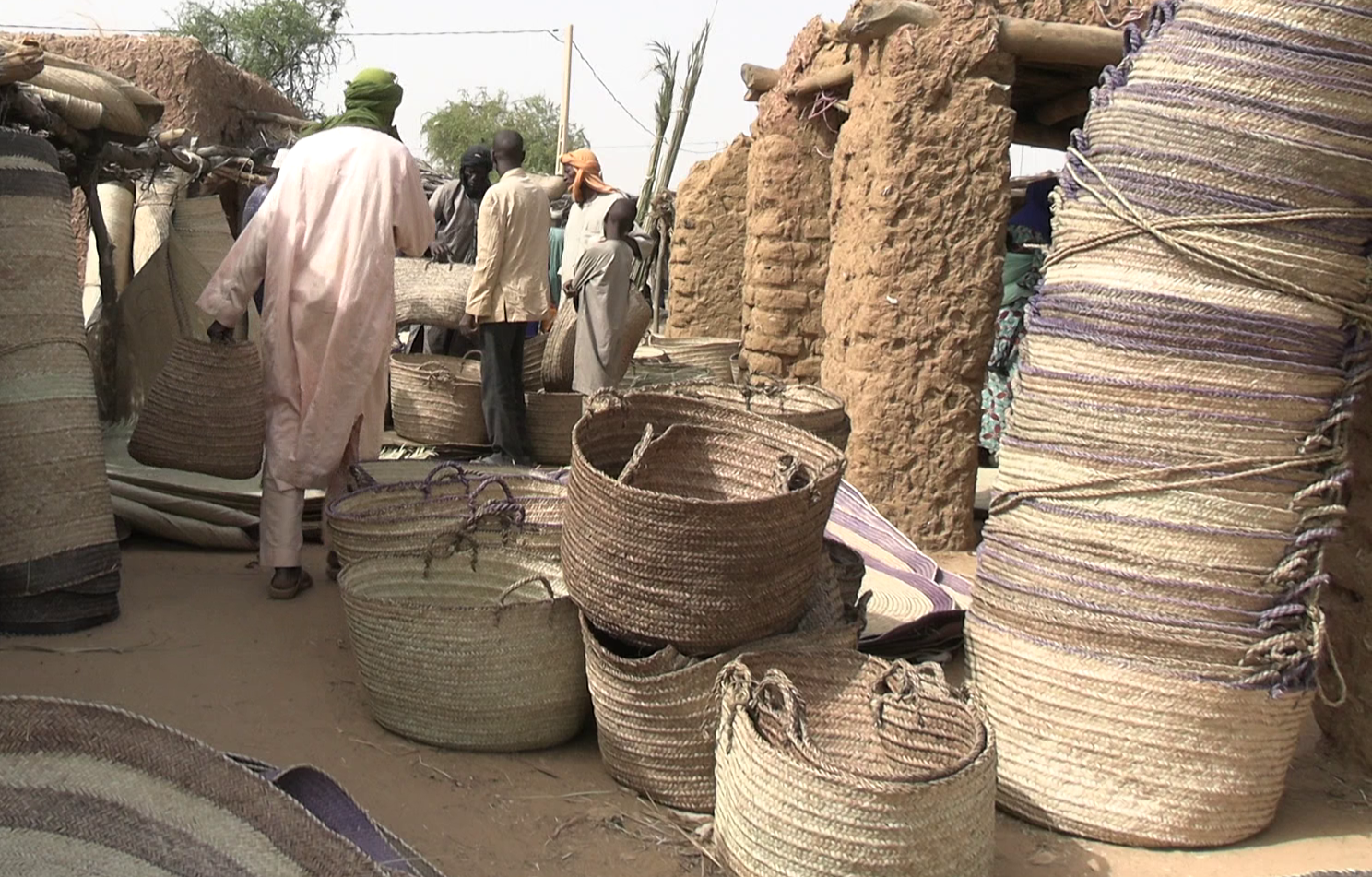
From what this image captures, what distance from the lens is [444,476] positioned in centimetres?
406

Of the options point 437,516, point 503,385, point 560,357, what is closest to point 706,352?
point 560,357

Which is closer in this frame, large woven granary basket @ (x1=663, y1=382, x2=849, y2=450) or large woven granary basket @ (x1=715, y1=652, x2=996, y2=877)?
large woven granary basket @ (x1=715, y1=652, x2=996, y2=877)

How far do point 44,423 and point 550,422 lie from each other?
128 inches

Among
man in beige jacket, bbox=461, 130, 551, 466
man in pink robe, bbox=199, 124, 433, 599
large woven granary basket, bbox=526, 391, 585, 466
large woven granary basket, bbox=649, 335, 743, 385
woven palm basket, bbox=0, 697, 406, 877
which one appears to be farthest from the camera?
large woven granary basket, bbox=649, 335, 743, 385

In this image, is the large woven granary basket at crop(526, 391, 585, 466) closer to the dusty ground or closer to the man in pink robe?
the man in pink robe

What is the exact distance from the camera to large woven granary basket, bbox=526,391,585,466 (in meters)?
6.65

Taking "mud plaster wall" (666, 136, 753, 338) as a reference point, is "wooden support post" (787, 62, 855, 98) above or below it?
above

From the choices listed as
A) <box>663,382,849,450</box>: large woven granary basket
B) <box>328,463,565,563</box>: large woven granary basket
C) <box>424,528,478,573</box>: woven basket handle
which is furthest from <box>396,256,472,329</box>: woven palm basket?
<box>424,528,478,573</box>: woven basket handle

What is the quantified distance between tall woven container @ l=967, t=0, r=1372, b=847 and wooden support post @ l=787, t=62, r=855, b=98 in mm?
3785

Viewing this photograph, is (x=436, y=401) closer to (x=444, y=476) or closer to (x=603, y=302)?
(x=603, y=302)

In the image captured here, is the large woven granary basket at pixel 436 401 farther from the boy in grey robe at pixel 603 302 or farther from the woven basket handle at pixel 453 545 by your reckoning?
the woven basket handle at pixel 453 545

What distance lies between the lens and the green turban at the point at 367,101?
4336mm

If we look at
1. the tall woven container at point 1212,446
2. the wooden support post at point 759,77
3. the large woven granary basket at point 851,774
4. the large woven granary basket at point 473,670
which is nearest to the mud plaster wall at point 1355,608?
the tall woven container at point 1212,446

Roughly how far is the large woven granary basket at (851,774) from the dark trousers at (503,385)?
372 cm
